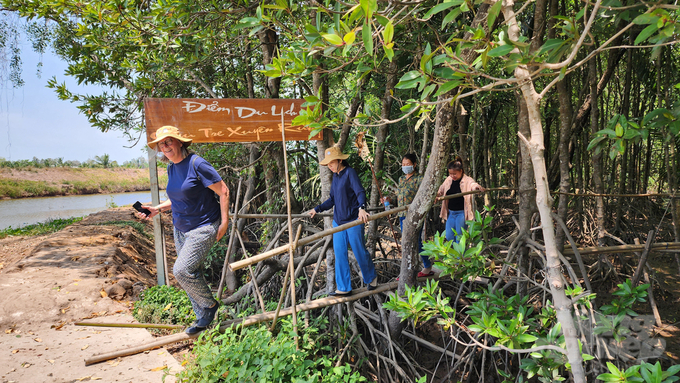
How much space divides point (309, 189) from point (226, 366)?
4.41m

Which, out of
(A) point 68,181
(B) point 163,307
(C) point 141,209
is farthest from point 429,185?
(A) point 68,181

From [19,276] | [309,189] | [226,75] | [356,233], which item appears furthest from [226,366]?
[226,75]

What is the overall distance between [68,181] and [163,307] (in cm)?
1928

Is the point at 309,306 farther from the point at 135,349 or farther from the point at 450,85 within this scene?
the point at 450,85

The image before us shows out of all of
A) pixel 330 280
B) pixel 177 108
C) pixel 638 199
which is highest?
pixel 177 108

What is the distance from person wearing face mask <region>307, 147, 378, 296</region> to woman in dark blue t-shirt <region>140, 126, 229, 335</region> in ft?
3.42

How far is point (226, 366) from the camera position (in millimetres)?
2668

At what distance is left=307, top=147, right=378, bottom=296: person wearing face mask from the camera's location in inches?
140

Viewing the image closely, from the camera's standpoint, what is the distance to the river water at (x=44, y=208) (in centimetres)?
1223

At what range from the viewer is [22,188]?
15.9 meters

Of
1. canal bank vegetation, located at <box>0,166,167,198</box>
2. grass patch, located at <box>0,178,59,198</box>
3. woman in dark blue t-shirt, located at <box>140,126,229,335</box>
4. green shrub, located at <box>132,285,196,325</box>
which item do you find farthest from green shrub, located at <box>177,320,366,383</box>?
grass patch, located at <box>0,178,59,198</box>

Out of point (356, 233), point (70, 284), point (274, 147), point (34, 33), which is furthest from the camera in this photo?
point (34, 33)

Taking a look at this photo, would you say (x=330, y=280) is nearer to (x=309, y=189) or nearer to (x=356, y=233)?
(x=356, y=233)

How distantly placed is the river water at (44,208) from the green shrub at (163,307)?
878cm
